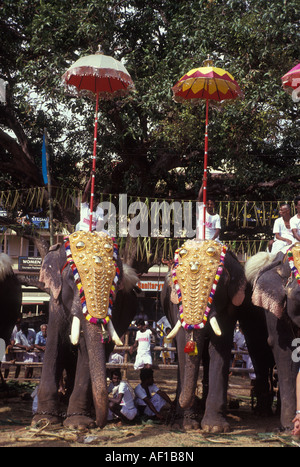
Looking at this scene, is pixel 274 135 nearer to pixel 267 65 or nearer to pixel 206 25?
pixel 267 65

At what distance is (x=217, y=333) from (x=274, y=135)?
7605mm

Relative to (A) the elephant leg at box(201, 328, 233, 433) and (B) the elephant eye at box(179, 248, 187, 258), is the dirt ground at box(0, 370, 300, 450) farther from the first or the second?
(B) the elephant eye at box(179, 248, 187, 258)

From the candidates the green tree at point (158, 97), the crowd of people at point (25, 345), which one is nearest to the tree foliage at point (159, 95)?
the green tree at point (158, 97)

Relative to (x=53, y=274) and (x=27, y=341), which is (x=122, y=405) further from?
(x=27, y=341)

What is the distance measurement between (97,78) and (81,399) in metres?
5.04

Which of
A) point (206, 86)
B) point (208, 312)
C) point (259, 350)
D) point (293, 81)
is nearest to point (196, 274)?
point (208, 312)

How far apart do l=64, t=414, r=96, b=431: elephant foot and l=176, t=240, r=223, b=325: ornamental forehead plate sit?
170 centimetres

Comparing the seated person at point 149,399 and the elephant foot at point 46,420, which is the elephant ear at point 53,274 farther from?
the seated person at point 149,399

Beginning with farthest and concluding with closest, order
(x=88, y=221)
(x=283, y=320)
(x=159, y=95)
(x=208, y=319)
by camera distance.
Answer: (x=159, y=95) < (x=88, y=221) < (x=283, y=320) < (x=208, y=319)

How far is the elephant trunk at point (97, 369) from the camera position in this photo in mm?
6768

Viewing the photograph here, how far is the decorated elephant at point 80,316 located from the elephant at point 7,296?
1281 millimetres

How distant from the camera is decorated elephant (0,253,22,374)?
9952 mm

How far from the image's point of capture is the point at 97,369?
7.07 meters

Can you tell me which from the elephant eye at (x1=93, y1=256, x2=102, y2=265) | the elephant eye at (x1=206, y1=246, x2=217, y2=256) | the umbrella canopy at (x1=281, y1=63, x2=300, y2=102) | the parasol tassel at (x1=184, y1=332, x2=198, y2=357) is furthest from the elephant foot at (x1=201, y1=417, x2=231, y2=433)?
the umbrella canopy at (x1=281, y1=63, x2=300, y2=102)
